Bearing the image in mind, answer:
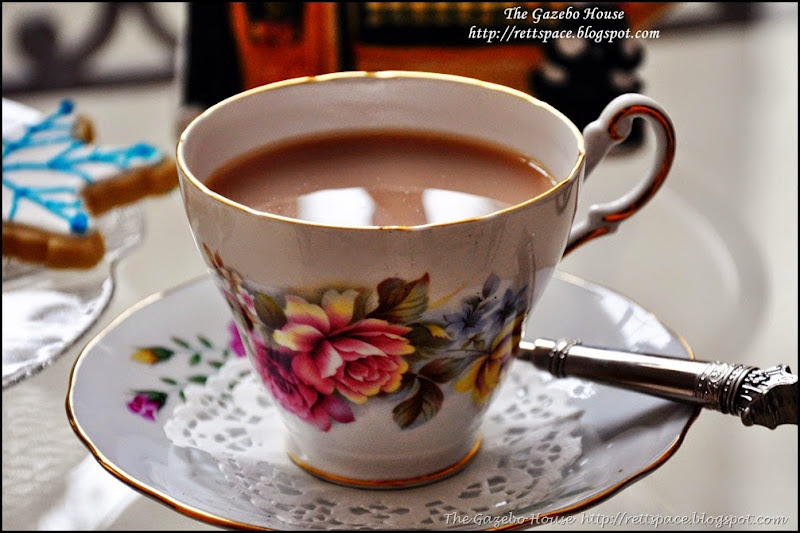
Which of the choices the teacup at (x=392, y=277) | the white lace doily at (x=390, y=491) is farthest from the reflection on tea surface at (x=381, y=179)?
the white lace doily at (x=390, y=491)

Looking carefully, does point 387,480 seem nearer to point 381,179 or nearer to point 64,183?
point 381,179

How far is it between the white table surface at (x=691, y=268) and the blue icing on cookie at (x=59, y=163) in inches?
3.0

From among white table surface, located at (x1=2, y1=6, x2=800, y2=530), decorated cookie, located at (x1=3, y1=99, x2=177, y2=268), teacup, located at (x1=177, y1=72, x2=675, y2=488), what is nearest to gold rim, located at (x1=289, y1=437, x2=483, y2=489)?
teacup, located at (x1=177, y1=72, x2=675, y2=488)

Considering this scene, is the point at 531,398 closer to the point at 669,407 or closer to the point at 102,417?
the point at 669,407

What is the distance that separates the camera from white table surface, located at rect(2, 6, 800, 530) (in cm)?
61

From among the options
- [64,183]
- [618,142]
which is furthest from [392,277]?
[64,183]

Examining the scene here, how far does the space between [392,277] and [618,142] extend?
0.16 metres

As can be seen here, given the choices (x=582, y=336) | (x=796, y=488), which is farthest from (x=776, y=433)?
(x=582, y=336)

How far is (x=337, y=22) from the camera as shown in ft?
2.96

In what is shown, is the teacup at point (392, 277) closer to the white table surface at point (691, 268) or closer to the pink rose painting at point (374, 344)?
the pink rose painting at point (374, 344)

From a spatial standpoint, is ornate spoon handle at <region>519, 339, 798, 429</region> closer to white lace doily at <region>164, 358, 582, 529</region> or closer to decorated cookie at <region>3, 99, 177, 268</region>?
white lace doily at <region>164, 358, 582, 529</region>

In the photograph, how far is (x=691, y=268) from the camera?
0.87 metres

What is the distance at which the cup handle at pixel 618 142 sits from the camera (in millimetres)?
500

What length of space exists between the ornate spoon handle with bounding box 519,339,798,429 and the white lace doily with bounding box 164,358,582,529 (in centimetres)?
3
